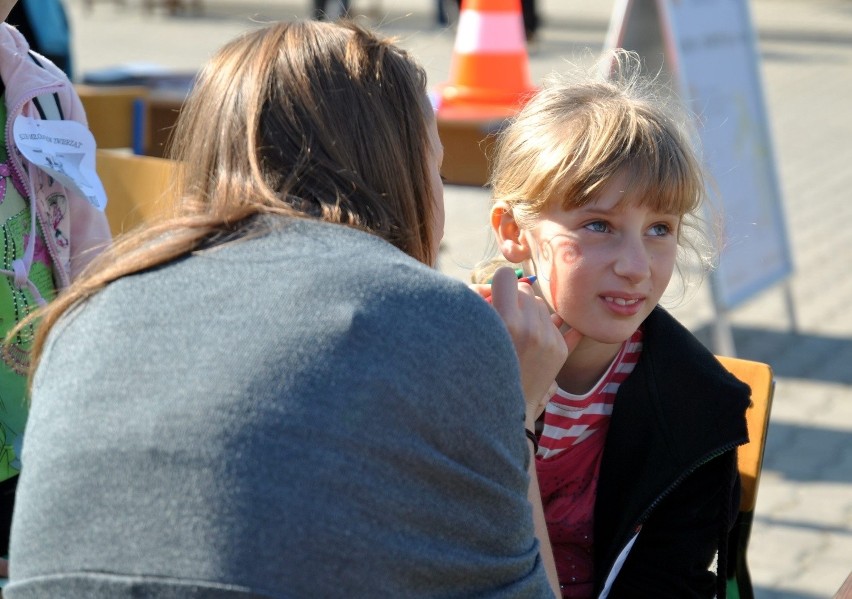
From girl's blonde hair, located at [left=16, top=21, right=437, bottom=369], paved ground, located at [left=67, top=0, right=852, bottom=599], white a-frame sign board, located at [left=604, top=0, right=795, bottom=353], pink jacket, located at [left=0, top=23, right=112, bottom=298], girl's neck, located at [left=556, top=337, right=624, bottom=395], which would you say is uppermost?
girl's blonde hair, located at [left=16, top=21, right=437, bottom=369]

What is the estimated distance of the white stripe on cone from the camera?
4.71m

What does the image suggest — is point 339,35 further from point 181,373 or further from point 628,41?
point 628,41

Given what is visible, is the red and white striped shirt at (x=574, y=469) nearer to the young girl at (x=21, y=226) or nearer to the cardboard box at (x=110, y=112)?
the young girl at (x=21, y=226)

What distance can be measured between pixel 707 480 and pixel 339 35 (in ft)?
2.93

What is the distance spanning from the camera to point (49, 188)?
6.79ft

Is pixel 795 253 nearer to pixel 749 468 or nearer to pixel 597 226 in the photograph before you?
pixel 749 468

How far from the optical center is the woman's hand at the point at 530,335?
57.9 inches

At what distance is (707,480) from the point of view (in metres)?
1.78

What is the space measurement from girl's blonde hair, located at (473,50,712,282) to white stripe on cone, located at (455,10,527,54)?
278 cm

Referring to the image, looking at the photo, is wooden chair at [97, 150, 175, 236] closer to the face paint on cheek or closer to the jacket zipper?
the face paint on cheek

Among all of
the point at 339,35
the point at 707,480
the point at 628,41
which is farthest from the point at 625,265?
the point at 628,41

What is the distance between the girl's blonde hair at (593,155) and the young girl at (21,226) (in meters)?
0.74

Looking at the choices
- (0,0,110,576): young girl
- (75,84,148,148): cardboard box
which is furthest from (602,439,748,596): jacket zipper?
(75,84,148,148): cardboard box

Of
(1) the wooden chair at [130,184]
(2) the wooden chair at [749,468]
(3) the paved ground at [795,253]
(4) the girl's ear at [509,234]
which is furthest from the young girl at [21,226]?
(2) the wooden chair at [749,468]
